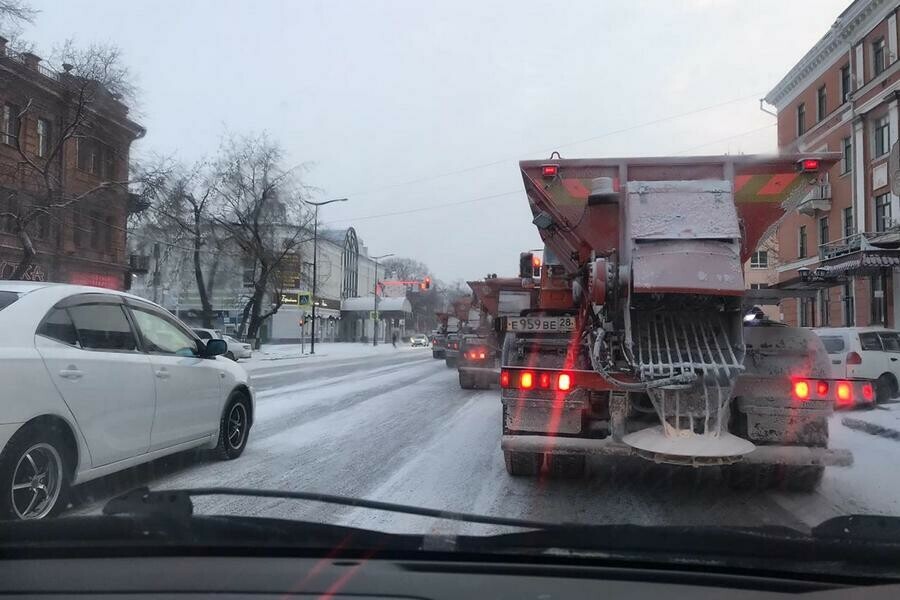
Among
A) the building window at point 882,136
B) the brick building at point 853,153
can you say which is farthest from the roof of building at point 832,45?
the building window at point 882,136

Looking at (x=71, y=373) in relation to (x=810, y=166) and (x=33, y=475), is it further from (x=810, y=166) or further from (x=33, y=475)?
(x=810, y=166)

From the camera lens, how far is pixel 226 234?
38.8 meters

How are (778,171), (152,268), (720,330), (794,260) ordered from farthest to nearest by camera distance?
(152,268), (794,260), (778,171), (720,330)

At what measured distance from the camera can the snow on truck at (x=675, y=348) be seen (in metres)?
5.16

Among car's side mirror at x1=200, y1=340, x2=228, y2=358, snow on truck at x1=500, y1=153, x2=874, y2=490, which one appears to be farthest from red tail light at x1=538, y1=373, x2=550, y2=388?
car's side mirror at x1=200, y1=340, x2=228, y2=358

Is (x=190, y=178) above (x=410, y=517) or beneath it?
above

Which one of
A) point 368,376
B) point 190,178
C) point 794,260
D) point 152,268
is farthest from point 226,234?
point 794,260

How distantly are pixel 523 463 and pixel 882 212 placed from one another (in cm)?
2884

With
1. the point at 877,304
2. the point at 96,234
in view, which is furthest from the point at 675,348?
the point at 96,234

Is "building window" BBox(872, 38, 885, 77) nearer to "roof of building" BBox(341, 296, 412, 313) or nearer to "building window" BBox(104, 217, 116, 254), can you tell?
"building window" BBox(104, 217, 116, 254)

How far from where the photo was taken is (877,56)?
96.9 feet

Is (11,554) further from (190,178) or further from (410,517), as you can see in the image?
(190,178)

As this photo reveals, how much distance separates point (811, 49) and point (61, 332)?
3837cm

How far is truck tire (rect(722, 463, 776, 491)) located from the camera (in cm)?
599
